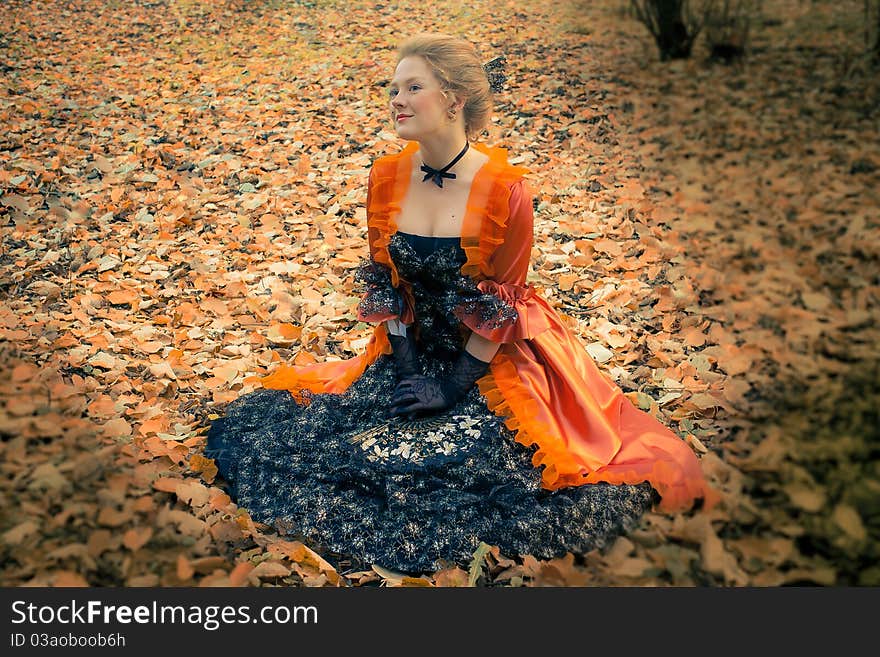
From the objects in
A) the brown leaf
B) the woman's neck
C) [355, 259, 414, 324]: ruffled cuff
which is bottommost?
the brown leaf

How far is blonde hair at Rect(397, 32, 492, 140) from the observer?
2.20 metres

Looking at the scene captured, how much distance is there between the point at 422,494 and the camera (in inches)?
88.4

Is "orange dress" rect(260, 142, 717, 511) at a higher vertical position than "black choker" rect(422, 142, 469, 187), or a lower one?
lower

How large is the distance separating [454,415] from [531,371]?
0.28m

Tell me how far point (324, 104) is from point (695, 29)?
3.01m

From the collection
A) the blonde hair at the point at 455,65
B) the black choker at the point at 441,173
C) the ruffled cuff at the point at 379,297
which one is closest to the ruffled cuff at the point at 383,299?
the ruffled cuff at the point at 379,297

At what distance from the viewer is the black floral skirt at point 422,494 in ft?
7.20

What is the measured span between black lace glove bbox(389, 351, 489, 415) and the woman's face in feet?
2.24

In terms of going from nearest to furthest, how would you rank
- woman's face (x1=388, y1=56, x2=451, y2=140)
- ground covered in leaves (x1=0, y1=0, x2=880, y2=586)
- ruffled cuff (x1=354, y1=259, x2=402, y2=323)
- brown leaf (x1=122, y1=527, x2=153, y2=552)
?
ground covered in leaves (x1=0, y1=0, x2=880, y2=586)
brown leaf (x1=122, y1=527, x2=153, y2=552)
woman's face (x1=388, y1=56, x2=451, y2=140)
ruffled cuff (x1=354, y1=259, x2=402, y2=323)

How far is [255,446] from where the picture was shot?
8.27 ft

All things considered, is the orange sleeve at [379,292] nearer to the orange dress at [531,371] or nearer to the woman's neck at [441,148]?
the orange dress at [531,371]

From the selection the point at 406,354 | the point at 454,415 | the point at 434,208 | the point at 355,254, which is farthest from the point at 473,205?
the point at 355,254

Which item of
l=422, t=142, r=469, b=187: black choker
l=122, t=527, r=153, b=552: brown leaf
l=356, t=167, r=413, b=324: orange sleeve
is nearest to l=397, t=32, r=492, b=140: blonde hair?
l=422, t=142, r=469, b=187: black choker

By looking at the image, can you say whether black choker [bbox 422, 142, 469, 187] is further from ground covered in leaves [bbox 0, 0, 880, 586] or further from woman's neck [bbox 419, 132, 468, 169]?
ground covered in leaves [bbox 0, 0, 880, 586]
